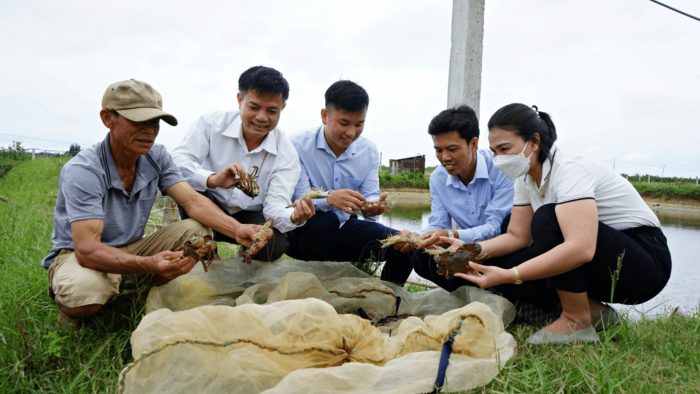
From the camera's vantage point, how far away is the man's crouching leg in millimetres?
2402

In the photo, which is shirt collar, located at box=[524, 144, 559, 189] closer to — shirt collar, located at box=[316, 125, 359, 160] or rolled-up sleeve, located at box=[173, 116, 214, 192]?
shirt collar, located at box=[316, 125, 359, 160]

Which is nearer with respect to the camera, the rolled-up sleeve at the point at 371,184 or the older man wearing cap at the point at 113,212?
the older man wearing cap at the point at 113,212

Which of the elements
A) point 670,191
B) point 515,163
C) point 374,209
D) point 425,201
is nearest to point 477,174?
point 515,163

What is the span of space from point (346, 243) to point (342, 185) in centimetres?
60

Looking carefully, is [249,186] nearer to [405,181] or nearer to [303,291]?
[303,291]

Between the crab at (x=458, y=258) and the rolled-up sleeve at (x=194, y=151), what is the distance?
197 centimetres

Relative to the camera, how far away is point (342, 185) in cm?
430

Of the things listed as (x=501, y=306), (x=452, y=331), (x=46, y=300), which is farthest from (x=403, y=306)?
(x=46, y=300)

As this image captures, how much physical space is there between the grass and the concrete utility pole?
11.2 feet

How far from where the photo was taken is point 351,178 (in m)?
4.31

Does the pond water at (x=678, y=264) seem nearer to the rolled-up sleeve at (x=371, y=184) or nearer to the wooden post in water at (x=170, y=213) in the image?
the rolled-up sleeve at (x=371, y=184)

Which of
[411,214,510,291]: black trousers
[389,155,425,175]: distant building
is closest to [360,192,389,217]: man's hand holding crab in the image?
[411,214,510,291]: black trousers

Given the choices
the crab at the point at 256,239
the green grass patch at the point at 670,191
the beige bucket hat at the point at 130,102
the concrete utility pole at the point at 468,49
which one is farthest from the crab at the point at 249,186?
the green grass patch at the point at 670,191

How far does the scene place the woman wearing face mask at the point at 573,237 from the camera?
252cm
